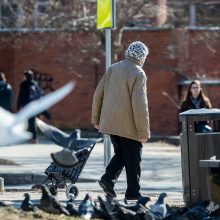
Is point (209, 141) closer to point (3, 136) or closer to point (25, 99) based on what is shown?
point (3, 136)

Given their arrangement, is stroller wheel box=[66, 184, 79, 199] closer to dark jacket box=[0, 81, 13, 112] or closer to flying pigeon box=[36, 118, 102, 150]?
flying pigeon box=[36, 118, 102, 150]

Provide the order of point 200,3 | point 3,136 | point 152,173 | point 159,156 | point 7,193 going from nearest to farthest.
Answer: point 3,136 → point 7,193 → point 152,173 → point 159,156 → point 200,3

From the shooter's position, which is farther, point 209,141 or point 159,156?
point 159,156

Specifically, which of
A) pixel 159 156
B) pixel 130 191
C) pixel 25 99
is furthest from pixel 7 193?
pixel 25 99

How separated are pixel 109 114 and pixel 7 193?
7.24ft

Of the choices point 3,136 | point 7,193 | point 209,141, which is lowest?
point 7,193

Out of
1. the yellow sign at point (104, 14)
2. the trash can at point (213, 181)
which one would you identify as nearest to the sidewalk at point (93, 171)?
the trash can at point (213, 181)

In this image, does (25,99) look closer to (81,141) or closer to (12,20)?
(12,20)

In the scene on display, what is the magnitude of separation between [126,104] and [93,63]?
62.1 feet

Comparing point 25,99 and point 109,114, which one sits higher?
point 109,114

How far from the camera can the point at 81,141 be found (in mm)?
8773

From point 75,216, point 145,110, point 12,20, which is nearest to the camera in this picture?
point 75,216

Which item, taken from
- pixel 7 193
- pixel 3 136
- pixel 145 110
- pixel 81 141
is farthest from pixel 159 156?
pixel 3 136

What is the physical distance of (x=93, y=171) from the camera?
617 inches
